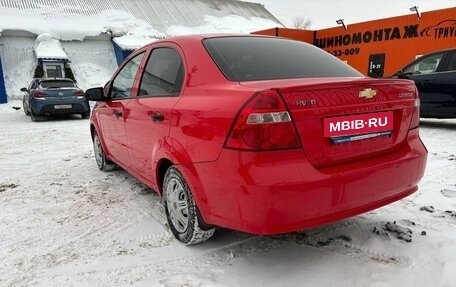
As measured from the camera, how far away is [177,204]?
112 inches

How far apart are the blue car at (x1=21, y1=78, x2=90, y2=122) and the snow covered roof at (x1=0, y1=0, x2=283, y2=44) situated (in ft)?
35.6

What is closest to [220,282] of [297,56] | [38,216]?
[297,56]

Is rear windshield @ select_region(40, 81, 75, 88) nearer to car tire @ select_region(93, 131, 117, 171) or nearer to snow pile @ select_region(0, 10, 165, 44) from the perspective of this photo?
car tire @ select_region(93, 131, 117, 171)

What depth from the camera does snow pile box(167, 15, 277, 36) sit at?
91.1 feet

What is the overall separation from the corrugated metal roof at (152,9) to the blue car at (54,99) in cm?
1434

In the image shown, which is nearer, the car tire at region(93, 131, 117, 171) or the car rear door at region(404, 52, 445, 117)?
the car tire at region(93, 131, 117, 171)

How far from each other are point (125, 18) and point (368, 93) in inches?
1040

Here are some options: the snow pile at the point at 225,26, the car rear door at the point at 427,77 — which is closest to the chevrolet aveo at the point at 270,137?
the car rear door at the point at 427,77

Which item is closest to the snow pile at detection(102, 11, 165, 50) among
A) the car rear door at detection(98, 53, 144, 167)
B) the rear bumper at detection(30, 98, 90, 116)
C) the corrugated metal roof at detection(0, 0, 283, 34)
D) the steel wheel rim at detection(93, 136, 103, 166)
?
the corrugated metal roof at detection(0, 0, 283, 34)

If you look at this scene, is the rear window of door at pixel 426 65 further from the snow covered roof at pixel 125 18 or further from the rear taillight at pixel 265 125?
the snow covered roof at pixel 125 18

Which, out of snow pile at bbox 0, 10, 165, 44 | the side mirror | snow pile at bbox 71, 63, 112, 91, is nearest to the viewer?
the side mirror

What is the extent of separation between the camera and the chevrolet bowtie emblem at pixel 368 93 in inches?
90.4

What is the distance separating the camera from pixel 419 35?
1598 cm

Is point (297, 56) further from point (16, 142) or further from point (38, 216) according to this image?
point (16, 142)
